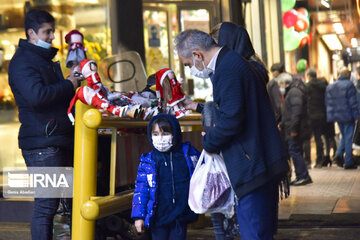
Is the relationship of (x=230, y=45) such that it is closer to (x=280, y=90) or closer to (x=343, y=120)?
(x=280, y=90)

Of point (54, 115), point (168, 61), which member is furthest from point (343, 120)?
point (54, 115)

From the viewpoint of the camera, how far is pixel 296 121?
37.6ft

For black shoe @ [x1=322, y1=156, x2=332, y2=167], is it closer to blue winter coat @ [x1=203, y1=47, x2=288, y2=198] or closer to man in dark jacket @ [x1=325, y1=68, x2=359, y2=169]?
man in dark jacket @ [x1=325, y1=68, x2=359, y2=169]

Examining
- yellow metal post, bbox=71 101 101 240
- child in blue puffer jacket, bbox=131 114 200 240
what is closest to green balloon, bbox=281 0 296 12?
yellow metal post, bbox=71 101 101 240

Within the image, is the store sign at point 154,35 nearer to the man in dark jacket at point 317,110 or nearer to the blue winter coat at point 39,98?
the man in dark jacket at point 317,110

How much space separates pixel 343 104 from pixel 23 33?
19.7 ft

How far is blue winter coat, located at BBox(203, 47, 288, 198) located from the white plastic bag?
19cm

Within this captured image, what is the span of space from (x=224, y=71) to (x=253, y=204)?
30.5 inches

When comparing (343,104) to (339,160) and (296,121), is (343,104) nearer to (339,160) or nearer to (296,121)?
(339,160)

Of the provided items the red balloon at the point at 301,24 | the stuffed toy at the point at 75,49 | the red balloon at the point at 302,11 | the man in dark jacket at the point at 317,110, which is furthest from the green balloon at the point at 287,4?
the stuffed toy at the point at 75,49

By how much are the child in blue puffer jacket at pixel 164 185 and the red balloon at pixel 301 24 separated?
13.5m

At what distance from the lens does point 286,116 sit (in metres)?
11.6

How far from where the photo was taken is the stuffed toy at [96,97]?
537cm

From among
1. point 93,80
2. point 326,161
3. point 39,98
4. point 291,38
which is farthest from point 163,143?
point 291,38
